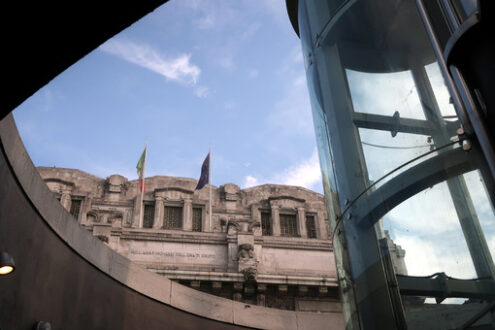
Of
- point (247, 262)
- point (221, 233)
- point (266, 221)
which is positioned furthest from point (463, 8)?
point (266, 221)

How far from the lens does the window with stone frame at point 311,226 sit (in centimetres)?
2644

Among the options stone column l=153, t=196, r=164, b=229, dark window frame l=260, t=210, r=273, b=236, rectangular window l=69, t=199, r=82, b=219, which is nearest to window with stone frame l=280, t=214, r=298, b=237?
dark window frame l=260, t=210, r=273, b=236

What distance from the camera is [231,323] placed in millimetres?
11320

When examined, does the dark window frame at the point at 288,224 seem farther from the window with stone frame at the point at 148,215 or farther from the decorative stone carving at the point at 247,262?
the window with stone frame at the point at 148,215

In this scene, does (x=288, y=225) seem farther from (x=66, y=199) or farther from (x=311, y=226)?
(x=66, y=199)

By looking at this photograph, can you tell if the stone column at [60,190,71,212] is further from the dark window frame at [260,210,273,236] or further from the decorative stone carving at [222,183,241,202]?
the dark window frame at [260,210,273,236]

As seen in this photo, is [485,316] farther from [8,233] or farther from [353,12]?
[8,233]

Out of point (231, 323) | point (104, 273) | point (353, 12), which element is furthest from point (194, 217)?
point (353, 12)

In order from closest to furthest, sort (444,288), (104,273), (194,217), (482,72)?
1. (482,72)
2. (444,288)
3. (104,273)
4. (194,217)

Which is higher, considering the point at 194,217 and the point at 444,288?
the point at 194,217

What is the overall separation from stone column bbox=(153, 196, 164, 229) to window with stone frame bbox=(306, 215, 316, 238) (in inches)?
317

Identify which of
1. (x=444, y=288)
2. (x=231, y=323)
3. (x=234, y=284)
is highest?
(x=234, y=284)

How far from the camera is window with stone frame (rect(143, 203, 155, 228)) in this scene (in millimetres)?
25331

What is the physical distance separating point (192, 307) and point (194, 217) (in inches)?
601
